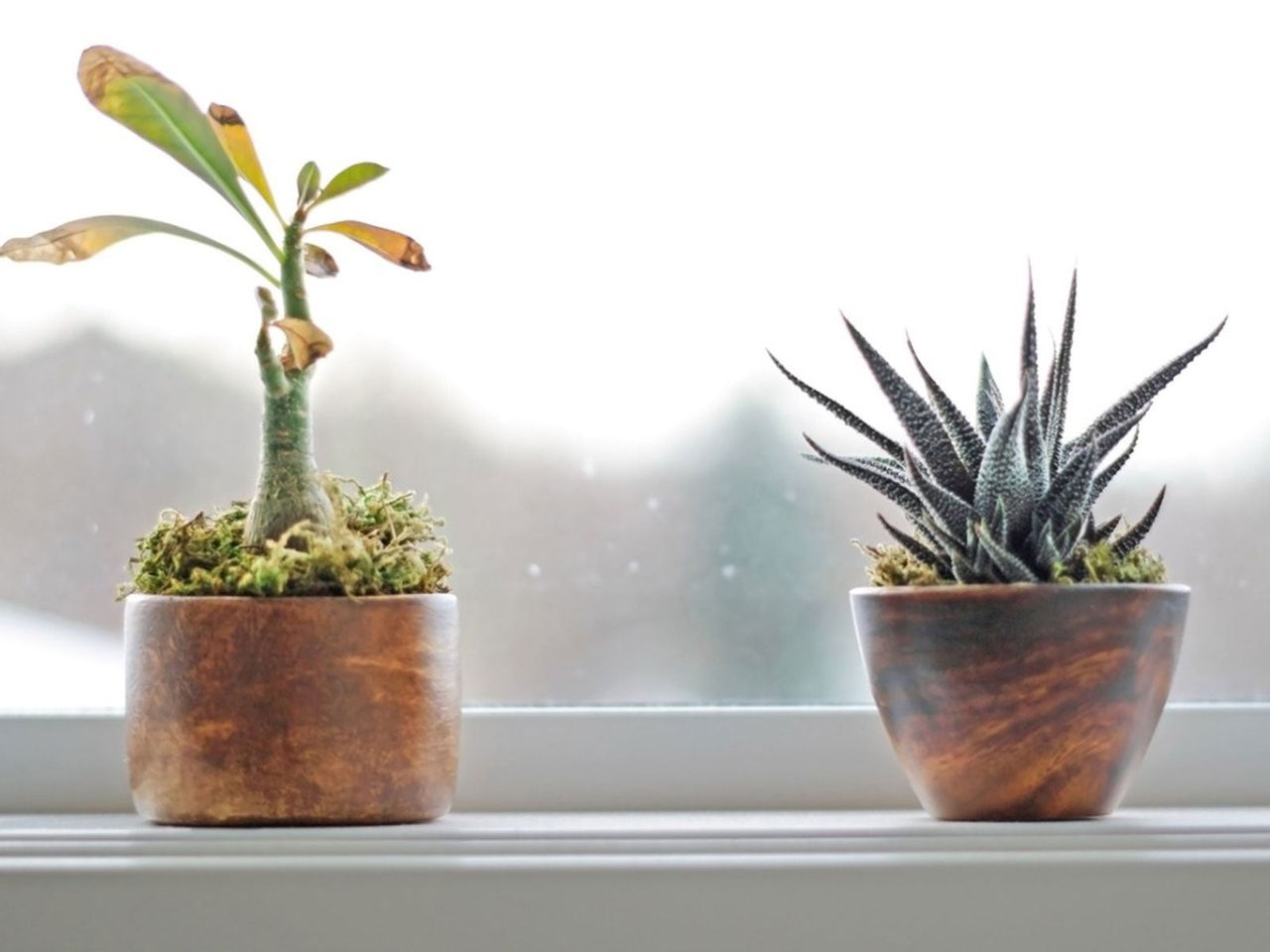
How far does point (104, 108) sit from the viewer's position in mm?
902

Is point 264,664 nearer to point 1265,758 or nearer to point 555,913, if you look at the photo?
point 555,913

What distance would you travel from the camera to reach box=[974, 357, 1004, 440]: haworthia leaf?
938 mm

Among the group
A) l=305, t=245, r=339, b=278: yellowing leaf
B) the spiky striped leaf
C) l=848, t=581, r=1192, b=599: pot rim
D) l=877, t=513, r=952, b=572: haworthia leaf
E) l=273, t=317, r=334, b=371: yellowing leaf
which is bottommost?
l=848, t=581, r=1192, b=599: pot rim

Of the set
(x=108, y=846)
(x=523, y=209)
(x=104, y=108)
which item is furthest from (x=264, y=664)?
(x=523, y=209)

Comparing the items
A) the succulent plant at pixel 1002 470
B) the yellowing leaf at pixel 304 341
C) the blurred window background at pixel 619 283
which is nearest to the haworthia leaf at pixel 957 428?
the succulent plant at pixel 1002 470

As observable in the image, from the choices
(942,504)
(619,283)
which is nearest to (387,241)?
(619,283)

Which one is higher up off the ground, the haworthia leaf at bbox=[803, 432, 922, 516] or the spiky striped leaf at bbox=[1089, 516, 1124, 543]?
the haworthia leaf at bbox=[803, 432, 922, 516]

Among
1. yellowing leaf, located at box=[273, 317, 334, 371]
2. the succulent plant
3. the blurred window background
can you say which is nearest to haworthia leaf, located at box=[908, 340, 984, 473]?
the succulent plant

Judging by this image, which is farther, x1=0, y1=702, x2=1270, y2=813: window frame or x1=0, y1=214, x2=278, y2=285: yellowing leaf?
x1=0, y1=702, x2=1270, y2=813: window frame

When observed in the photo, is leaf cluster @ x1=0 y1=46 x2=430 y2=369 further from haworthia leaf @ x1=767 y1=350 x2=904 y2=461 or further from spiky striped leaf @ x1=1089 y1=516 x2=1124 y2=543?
spiky striped leaf @ x1=1089 y1=516 x2=1124 y2=543

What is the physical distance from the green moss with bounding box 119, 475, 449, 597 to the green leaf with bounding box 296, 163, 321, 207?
16 cm

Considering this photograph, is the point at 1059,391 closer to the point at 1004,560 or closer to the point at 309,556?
the point at 1004,560

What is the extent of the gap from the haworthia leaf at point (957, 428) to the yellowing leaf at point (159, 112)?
1.27 ft

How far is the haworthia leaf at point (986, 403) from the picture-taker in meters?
0.94
